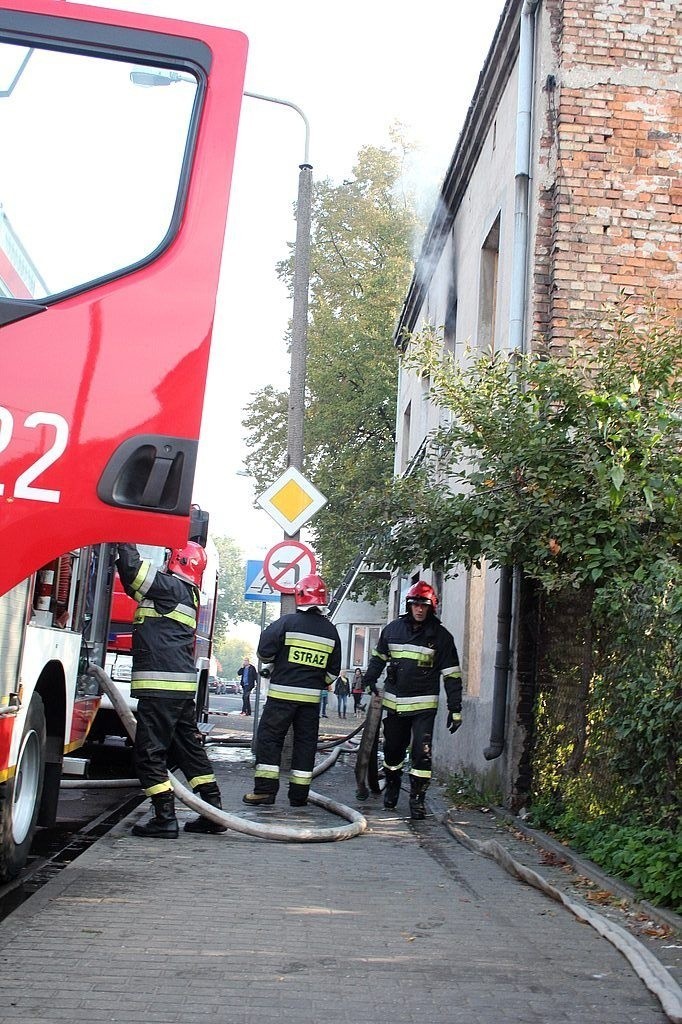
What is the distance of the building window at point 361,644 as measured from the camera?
49375 millimetres

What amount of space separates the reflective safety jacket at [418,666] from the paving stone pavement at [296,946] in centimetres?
260

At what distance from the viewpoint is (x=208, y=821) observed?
819 centimetres

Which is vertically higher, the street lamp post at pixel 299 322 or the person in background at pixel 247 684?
the street lamp post at pixel 299 322

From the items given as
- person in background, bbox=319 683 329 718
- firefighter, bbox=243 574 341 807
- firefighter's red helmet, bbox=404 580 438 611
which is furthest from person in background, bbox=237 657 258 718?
firefighter, bbox=243 574 341 807

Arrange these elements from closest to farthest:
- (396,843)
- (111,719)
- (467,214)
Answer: (396,843) → (111,719) → (467,214)

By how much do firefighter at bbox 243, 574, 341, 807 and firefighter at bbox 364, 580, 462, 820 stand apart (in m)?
0.69

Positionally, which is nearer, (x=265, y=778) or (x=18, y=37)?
(x=18, y=37)

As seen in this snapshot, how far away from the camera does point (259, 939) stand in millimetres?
5168

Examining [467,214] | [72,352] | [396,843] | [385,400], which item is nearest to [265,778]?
[396,843]

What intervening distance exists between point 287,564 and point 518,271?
3749 millimetres

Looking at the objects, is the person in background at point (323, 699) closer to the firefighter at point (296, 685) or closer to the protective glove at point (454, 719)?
the firefighter at point (296, 685)

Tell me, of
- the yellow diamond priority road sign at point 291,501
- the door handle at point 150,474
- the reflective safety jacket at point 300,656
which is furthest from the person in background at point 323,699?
the door handle at point 150,474

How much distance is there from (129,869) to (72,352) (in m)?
3.27

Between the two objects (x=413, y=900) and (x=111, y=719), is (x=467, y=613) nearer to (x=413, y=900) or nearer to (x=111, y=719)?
(x=111, y=719)
